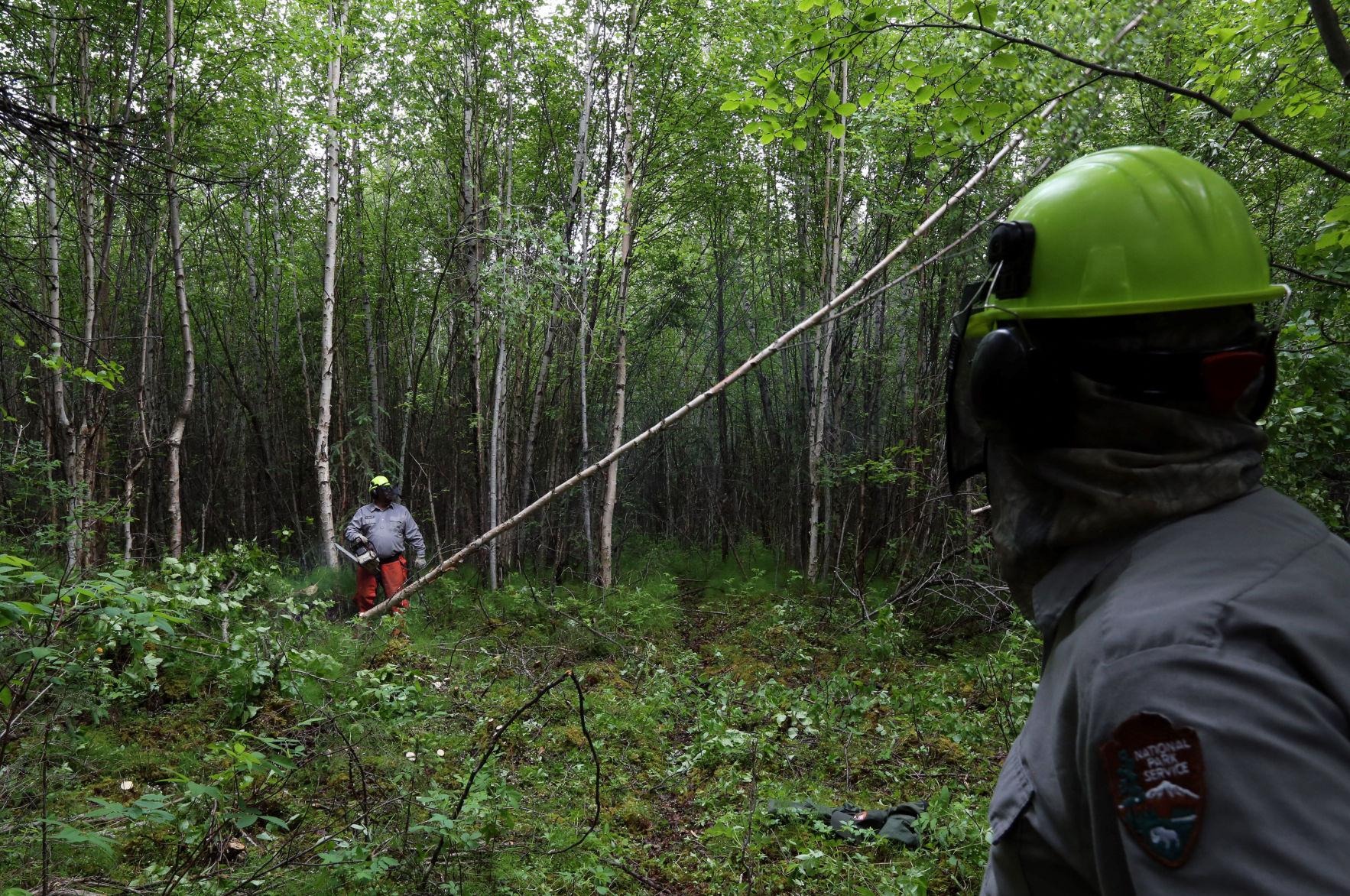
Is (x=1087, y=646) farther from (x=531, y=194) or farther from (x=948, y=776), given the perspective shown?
(x=531, y=194)

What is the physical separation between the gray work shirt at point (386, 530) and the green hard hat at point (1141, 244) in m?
7.51

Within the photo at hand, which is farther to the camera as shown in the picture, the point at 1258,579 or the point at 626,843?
the point at 626,843

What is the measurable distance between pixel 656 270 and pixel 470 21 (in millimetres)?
Answer: 4868

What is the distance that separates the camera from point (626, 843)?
3.41 metres

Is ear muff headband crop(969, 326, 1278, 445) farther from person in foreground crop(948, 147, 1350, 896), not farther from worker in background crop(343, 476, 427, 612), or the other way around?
worker in background crop(343, 476, 427, 612)

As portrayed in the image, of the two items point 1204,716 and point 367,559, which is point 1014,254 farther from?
point 367,559

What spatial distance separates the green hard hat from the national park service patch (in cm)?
49

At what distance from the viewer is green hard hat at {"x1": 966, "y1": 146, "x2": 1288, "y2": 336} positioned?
85 cm

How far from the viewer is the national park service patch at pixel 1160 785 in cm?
59

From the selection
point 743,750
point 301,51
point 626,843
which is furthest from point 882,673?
point 301,51

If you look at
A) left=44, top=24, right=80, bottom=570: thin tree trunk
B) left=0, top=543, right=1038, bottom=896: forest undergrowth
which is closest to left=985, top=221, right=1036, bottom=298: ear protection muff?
left=0, top=543, right=1038, bottom=896: forest undergrowth

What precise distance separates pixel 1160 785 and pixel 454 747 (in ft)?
14.2

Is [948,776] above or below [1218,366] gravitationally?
below

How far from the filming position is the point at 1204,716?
606 mm
